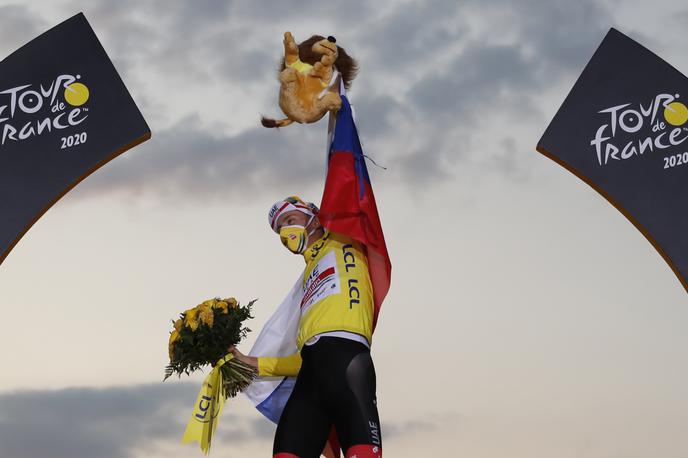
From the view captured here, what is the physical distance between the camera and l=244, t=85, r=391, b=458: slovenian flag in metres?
6.69

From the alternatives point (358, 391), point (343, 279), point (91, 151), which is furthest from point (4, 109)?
point (358, 391)

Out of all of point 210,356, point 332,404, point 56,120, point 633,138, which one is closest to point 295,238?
point 210,356

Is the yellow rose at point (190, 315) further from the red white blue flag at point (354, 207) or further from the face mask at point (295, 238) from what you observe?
the red white blue flag at point (354, 207)

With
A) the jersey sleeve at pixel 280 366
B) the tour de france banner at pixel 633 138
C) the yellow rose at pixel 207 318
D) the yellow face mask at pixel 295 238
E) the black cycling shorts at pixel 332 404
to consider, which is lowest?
the black cycling shorts at pixel 332 404

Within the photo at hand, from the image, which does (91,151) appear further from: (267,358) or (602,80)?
(602,80)

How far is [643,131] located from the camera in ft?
24.7

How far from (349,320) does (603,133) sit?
2366 mm

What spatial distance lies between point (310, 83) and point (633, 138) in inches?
90.8

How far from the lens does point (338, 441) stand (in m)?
6.82

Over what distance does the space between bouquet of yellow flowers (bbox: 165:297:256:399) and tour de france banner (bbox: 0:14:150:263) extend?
1.29 m

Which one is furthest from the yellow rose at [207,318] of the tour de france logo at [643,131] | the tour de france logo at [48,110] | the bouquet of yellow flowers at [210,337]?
the tour de france logo at [643,131]

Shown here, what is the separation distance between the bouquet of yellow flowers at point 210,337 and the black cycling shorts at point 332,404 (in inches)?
22.2

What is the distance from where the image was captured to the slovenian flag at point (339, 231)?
22.0ft

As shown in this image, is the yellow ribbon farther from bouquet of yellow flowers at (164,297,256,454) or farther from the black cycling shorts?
the black cycling shorts
